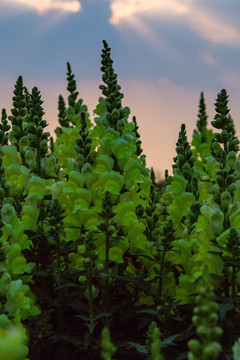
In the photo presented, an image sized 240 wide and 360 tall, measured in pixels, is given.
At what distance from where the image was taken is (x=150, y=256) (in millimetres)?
4559

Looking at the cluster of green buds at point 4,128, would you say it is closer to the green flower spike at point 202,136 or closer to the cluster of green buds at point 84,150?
the cluster of green buds at point 84,150

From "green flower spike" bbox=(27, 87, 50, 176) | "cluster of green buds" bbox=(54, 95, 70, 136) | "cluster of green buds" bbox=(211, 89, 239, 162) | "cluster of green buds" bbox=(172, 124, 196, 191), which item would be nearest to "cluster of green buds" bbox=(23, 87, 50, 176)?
"green flower spike" bbox=(27, 87, 50, 176)

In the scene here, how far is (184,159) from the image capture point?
472 centimetres

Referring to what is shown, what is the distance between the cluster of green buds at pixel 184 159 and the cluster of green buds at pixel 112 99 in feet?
1.87

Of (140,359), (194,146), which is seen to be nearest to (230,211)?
(140,359)

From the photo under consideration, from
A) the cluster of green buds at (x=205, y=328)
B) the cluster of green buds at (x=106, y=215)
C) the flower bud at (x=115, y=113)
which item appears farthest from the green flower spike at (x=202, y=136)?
the cluster of green buds at (x=205, y=328)

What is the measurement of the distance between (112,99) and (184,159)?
0.89 metres

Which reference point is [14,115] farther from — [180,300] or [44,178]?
[180,300]

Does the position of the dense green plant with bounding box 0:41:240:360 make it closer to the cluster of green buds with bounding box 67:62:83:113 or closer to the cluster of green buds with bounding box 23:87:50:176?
the cluster of green buds with bounding box 23:87:50:176

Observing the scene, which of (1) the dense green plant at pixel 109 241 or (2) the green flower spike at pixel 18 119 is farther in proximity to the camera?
(2) the green flower spike at pixel 18 119

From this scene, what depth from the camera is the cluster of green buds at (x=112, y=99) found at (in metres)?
4.57

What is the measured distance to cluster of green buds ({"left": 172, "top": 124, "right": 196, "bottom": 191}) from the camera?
467cm

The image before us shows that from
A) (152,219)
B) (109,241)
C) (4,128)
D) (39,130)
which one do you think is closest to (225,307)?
(109,241)

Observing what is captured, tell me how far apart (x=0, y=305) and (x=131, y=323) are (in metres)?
1.48
